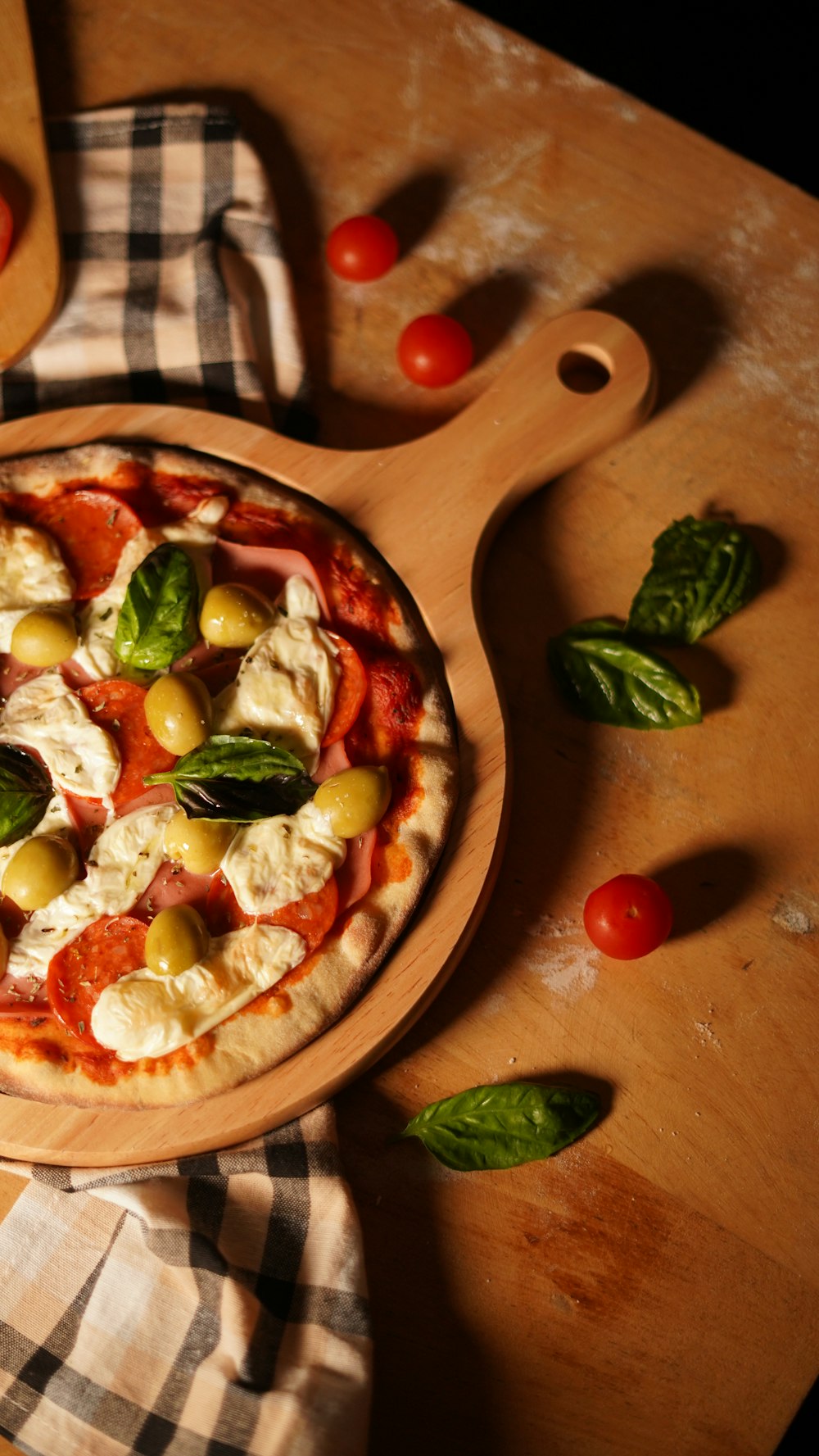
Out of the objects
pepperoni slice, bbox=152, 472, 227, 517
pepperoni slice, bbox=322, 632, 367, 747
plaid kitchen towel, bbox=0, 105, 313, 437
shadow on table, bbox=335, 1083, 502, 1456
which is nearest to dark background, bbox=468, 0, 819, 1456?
plaid kitchen towel, bbox=0, 105, 313, 437

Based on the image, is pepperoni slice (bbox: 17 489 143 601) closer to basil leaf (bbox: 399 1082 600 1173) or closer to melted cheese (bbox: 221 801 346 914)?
melted cheese (bbox: 221 801 346 914)

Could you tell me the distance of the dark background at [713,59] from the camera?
19.1 ft

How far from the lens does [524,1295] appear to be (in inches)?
105

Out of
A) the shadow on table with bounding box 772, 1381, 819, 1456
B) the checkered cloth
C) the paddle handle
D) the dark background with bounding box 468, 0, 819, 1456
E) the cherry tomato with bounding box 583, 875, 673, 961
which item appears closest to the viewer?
the checkered cloth

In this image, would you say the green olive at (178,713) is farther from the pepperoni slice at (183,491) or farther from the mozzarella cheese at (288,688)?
the pepperoni slice at (183,491)

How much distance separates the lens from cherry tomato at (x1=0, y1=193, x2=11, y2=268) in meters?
3.33

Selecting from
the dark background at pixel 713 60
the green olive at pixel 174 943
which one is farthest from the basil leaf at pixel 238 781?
the dark background at pixel 713 60

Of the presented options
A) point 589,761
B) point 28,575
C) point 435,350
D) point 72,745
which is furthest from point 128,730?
point 435,350

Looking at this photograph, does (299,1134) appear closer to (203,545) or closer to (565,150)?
(203,545)

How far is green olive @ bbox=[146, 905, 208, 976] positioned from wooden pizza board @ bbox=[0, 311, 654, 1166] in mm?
320

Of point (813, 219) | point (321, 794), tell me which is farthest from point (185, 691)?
point (813, 219)

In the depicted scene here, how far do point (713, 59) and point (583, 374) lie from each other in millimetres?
3573

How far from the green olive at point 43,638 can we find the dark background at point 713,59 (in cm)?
455

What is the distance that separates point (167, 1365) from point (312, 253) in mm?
3126
